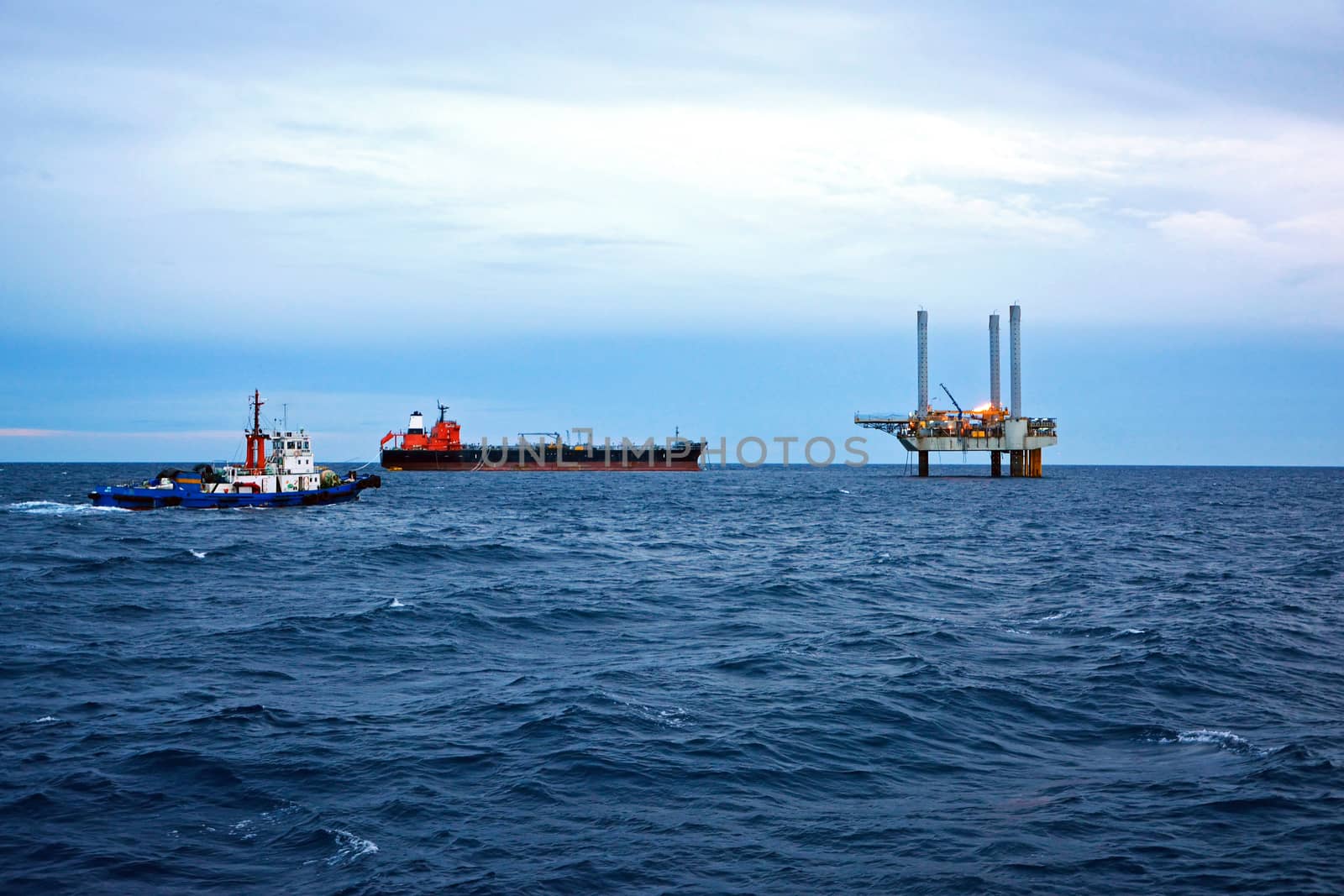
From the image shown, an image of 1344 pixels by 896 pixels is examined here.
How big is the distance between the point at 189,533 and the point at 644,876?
54.6 meters

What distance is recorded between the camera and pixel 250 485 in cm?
7762

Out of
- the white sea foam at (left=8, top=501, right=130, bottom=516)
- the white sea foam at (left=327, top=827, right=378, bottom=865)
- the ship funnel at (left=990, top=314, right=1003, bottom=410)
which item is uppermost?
the ship funnel at (left=990, top=314, right=1003, bottom=410)

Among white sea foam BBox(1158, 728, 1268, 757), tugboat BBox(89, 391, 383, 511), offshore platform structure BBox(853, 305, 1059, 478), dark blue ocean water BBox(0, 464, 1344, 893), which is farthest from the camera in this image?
offshore platform structure BBox(853, 305, 1059, 478)

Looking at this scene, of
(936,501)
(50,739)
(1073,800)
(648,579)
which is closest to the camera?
(1073,800)

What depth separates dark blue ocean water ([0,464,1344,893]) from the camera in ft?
42.0

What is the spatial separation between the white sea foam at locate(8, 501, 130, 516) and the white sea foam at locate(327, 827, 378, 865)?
73859mm

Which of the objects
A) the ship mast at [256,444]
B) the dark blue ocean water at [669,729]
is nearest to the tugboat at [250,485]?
the ship mast at [256,444]

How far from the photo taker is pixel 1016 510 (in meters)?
85.1

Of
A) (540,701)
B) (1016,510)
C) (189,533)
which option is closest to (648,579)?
(540,701)

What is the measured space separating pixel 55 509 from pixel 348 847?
80.9 m

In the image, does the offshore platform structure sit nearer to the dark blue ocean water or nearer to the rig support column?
the rig support column

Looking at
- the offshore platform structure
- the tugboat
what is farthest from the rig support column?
the tugboat

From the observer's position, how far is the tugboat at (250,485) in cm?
7681

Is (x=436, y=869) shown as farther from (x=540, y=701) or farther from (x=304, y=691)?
(x=304, y=691)
